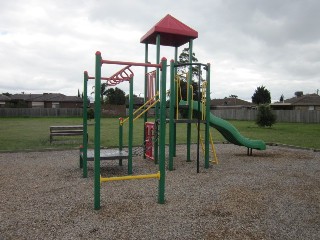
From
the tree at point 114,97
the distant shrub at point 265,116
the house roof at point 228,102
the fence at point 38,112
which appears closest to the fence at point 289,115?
the distant shrub at point 265,116

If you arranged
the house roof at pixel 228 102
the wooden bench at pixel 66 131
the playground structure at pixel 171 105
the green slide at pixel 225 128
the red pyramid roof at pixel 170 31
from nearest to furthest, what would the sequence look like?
the playground structure at pixel 171 105, the red pyramid roof at pixel 170 31, the green slide at pixel 225 128, the wooden bench at pixel 66 131, the house roof at pixel 228 102

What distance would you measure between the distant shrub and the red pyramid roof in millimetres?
15764

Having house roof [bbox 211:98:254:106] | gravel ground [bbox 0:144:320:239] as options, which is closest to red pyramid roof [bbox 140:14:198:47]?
gravel ground [bbox 0:144:320:239]

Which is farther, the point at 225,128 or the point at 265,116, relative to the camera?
the point at 265,116

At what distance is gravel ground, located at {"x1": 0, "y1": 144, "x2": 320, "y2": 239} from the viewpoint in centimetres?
384

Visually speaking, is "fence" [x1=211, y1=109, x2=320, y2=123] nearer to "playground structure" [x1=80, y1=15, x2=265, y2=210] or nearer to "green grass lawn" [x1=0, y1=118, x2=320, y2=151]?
"green grass lawn" [x1=0, y1=118, x2=320, y2=151]

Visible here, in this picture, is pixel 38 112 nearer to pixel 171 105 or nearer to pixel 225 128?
pixel 225 128

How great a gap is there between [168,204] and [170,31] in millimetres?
5294

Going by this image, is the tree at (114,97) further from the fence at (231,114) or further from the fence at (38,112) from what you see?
the fence at (38,112)

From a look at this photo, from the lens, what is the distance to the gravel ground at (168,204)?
3.84 metres

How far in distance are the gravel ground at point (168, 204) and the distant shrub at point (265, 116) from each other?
51.8ft

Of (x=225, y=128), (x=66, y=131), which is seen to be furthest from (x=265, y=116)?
(x=66, y=131)

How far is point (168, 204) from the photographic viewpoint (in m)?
4.94

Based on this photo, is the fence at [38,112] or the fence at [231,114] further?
the fence at [38,112]
